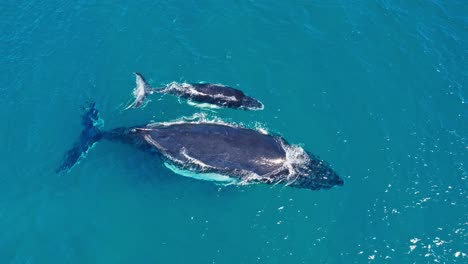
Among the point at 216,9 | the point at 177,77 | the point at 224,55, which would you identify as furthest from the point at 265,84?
the point at 216,9

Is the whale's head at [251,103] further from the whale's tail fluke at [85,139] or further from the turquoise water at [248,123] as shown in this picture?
the whale's tail fluke at [85,139]

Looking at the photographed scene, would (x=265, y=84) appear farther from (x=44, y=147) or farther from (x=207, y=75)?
(x=44, y=147)

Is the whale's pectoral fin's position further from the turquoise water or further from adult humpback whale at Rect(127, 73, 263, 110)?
the turquoise water

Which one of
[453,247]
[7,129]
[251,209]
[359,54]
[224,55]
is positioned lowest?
[7,129]

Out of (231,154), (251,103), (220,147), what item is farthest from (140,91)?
(231,154)

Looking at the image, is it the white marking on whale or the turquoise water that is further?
the white marking on whale

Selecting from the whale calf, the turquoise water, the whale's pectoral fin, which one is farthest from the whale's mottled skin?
the whale calf

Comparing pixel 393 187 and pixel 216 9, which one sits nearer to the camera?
pixel 393 187

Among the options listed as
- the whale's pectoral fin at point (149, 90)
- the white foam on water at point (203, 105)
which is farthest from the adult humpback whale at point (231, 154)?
the whale's pectoral fin at point (149, 90)
